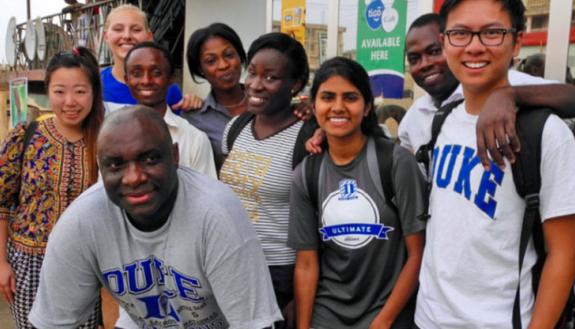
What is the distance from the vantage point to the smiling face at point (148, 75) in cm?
266

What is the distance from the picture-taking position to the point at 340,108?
2078mm

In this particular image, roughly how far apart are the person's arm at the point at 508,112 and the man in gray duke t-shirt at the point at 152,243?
81cm

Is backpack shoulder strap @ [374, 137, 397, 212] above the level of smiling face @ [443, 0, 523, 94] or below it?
below

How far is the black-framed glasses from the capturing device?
1.61 m

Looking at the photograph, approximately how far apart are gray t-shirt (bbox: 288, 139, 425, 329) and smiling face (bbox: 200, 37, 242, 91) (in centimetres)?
115

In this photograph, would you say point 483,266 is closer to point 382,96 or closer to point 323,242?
point 323,242

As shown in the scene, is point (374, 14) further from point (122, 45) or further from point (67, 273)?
point (67, 273)

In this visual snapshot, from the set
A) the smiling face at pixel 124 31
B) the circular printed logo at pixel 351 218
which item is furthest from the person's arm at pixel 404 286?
the smiling face at pixel 124 31

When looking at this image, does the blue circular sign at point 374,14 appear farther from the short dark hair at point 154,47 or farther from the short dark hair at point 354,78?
the short dark hair at point 354,78

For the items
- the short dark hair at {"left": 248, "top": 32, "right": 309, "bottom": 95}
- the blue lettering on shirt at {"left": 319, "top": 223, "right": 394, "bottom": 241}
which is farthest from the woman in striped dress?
the blue lettering on shirt at {"left": 319, "top": 223, "right": 394, "bottom": 241}

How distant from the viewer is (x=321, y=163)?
215 cm

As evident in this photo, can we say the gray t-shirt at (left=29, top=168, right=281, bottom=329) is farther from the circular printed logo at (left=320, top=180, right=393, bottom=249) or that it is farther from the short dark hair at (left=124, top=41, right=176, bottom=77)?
the short dark hair at (left=124, top=41, right=176, bottom=77)

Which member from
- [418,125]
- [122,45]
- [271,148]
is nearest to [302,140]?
[271,148]

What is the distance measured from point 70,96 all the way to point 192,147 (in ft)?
→ 2.06
